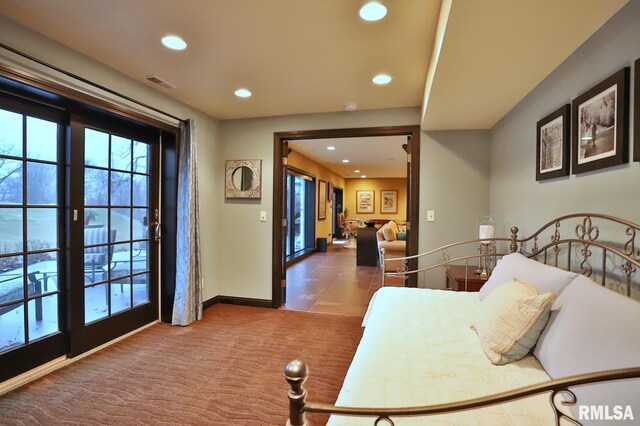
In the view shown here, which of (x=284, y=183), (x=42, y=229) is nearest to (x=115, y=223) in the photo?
(x=42, y=229)

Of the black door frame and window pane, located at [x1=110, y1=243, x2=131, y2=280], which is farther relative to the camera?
the black door frame

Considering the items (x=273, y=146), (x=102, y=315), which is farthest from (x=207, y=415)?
(x=273, y=146)

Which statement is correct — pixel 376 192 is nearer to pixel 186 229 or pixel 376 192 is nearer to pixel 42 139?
pixel 186 229

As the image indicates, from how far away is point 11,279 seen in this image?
2.12 m

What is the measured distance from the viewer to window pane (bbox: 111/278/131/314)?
2918 mm

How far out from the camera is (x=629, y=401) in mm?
766

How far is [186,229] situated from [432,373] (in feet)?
9.30

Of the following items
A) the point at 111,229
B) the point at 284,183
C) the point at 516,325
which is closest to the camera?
the point at 516,325

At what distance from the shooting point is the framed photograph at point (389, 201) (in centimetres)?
1248

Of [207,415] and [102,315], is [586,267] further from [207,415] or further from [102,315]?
[102,315]

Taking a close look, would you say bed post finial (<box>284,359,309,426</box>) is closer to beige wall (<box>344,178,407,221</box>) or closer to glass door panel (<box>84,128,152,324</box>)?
glass door panel (<box>84,128,152,324</box>)

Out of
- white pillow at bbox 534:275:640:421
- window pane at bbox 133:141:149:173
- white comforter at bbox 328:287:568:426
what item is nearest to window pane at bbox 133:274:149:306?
window pane at bbox 133:141:149:173

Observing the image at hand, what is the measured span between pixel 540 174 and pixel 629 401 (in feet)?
5.80

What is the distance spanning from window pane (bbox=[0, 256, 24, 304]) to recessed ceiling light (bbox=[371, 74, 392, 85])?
120 inches
